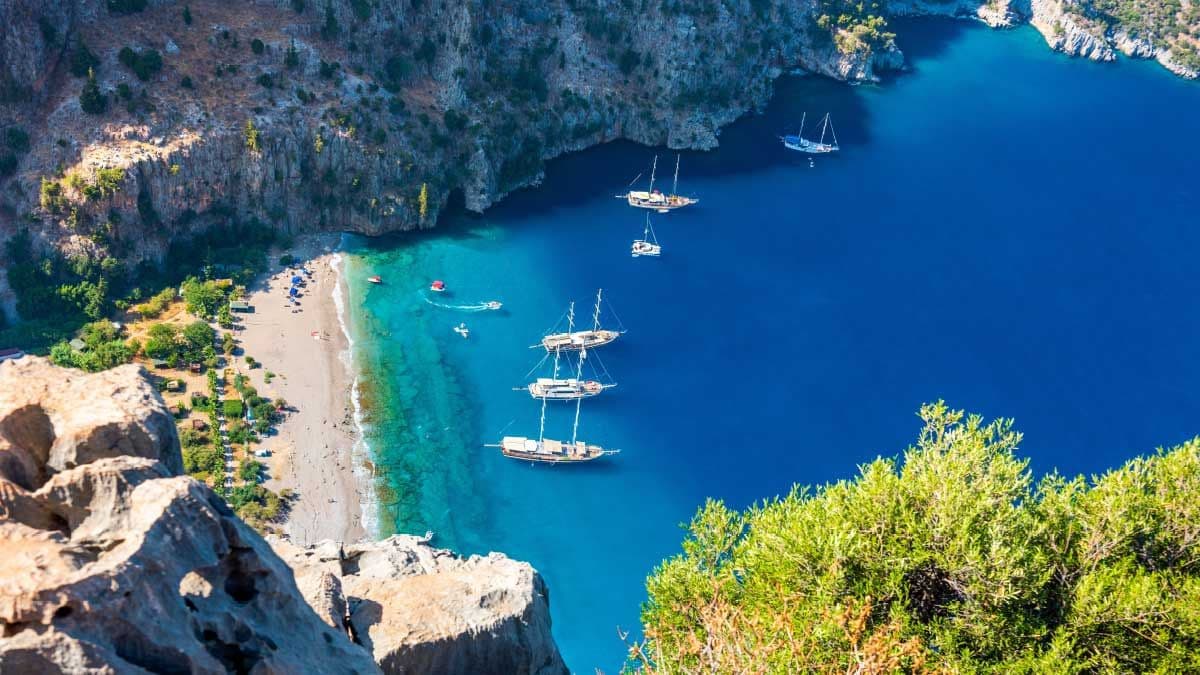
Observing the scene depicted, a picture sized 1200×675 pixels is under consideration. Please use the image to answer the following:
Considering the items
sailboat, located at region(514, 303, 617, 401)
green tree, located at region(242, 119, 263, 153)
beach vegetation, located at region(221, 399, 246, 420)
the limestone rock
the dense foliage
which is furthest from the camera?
green tree, located at region(242, 119, 263, 153)

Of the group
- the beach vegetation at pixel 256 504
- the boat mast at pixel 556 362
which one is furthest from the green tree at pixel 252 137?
the beach vegetation at pixel 256 504

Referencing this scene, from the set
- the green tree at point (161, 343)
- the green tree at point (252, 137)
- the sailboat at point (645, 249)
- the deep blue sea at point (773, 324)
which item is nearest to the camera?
the deep blue sea at point (773, 324)

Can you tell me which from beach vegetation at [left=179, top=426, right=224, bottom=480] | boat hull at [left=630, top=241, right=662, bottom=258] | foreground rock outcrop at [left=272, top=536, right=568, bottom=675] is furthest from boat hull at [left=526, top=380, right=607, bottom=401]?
foreground rock outcrop at [left=272, top=536, right=568, bottom=675]

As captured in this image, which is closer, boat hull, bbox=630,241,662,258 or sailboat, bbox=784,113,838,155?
boat hull, bbox=630,241,662,258

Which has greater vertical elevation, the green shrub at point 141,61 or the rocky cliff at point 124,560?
the rocky cliff at point 124,560

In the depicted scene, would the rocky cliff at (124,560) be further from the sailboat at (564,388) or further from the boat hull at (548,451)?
the sailboat at (564,388)

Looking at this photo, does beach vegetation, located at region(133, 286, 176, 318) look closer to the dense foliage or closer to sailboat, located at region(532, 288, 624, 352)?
sailboat, located at region(532, 288, 624, 352)

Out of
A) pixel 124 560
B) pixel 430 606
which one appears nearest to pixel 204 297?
pixel 430 606
